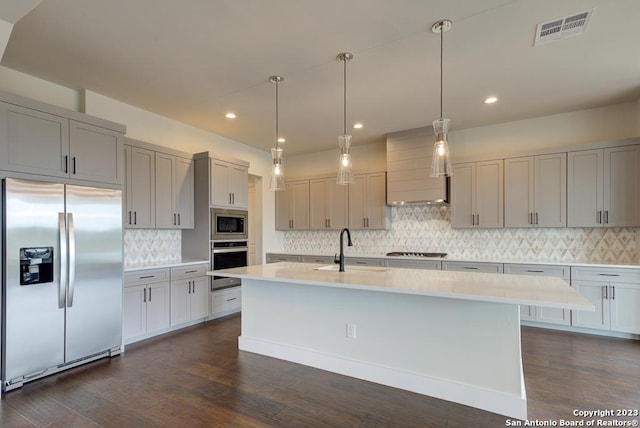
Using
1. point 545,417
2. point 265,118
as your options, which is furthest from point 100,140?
point 545,417

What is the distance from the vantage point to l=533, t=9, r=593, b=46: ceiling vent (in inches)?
98.3

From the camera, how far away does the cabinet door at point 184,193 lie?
462 centimetres

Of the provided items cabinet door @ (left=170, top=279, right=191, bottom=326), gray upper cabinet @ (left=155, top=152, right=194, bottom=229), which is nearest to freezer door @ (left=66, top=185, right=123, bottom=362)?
cabinet door @ (left=170, top=279, right=191, bottom=326)

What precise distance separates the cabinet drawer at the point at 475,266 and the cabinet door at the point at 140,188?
408cm

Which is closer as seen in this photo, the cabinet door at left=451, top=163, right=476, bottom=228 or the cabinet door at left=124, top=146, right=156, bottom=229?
the cabinet door at left=124, top=146, right=156, bottom=229

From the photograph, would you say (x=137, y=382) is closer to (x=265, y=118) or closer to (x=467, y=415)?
(x=467, y=415)

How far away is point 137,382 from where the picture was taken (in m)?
2.86

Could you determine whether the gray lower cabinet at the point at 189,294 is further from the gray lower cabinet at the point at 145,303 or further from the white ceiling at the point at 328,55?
the white ceiling at the point at 328,55

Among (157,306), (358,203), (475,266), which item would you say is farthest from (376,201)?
(157,306)

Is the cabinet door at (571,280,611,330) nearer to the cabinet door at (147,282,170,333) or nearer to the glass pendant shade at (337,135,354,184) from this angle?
the glass pendant shade at (337,135,354,184)

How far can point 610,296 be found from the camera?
388cm

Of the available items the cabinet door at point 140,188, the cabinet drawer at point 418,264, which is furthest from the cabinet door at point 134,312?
the cabinet drawer at point 418,264

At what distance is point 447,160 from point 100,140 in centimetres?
336

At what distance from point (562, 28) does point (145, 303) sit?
490 centimetres
